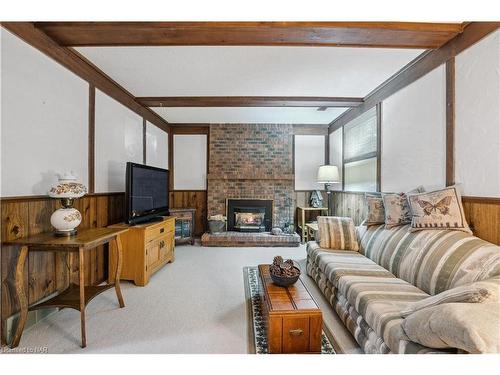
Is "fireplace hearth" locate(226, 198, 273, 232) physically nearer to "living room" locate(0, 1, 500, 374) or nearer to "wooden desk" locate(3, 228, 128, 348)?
"living room" locate(0, 1, 500, 374)

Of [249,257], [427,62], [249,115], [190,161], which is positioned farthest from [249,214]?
[427,62]

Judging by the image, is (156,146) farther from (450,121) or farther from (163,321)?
(450,121)

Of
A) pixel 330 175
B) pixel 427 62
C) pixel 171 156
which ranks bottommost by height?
pixel 330 175

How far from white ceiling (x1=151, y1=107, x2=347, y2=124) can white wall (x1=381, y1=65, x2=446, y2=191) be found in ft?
4.78

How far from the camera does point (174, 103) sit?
3.73 meters

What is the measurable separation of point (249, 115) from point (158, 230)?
2722 millimetres


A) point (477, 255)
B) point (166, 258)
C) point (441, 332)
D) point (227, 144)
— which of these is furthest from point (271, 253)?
point (441, 332)

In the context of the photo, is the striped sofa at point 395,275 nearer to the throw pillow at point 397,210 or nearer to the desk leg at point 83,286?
the throw pillow at point 397,210

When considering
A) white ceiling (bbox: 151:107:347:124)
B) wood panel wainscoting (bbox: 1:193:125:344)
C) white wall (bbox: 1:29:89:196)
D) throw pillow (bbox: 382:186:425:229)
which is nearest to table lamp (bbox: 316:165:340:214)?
white ceiling (bbox: 151:107:347:124)

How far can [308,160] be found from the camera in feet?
17.7

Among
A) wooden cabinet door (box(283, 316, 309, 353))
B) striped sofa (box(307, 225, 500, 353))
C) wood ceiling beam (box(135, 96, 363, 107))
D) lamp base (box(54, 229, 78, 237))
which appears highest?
wood ceiling beam (box(135, 96, 363, 107))

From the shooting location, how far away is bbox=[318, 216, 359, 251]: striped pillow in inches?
112
